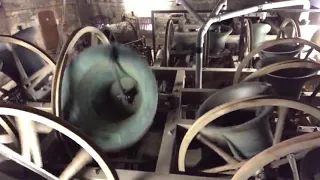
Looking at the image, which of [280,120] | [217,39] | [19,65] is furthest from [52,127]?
[217,39]

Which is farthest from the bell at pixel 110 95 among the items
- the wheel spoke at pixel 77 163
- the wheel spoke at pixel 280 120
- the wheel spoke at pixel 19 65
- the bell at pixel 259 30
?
the bell at pixel 259 30

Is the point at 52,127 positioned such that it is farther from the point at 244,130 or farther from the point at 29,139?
the point at 244,130

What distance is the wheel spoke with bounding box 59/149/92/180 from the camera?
107cm

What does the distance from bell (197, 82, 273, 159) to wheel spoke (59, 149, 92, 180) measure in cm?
52

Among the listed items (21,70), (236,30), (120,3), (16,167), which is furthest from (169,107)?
(120,3)

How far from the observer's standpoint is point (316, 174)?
101cm

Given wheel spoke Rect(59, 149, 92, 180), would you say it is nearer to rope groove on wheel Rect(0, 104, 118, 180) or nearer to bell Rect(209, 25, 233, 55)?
rope groove on wheel Rect(0, 104, 118, 180)

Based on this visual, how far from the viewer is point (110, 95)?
1.45 metres

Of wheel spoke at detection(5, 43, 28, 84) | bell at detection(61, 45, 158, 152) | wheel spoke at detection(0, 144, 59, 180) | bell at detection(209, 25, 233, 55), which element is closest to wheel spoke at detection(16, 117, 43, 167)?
wheel spoke at detection(0, 144, 59, 180)

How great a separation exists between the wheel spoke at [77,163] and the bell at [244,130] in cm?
52

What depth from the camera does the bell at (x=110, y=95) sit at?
127 cm

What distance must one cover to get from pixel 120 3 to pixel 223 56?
3.90m

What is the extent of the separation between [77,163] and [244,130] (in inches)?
27.7

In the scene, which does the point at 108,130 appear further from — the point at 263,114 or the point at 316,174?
the point at 316,174
